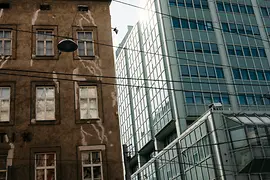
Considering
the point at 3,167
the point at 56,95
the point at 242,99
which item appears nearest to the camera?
the point at 3,167

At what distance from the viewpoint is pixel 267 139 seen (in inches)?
1387

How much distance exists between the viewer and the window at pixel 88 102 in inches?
834

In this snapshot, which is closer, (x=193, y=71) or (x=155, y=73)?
(x=193, y=71)

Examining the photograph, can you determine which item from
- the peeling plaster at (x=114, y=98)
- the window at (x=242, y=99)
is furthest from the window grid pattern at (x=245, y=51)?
the peeling plaster at (x=114, y=98)

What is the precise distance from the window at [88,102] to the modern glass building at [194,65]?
77.5 ft

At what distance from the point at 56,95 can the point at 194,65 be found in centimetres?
3146

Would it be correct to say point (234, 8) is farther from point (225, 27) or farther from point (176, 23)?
point (176, 23)

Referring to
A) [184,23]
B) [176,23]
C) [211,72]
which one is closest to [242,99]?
[211,72]

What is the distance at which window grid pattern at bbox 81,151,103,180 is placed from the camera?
784 inches

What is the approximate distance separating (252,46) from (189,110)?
1403 cm

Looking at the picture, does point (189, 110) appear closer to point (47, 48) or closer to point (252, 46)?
point (252, 46)

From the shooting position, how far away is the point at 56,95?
21234mm

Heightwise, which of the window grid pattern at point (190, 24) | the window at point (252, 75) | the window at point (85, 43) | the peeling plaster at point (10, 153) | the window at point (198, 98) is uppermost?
the window grid pattern at point (190, 24)

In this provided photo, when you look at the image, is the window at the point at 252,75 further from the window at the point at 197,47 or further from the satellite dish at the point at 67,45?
the satellite dish at the point at 67,45
